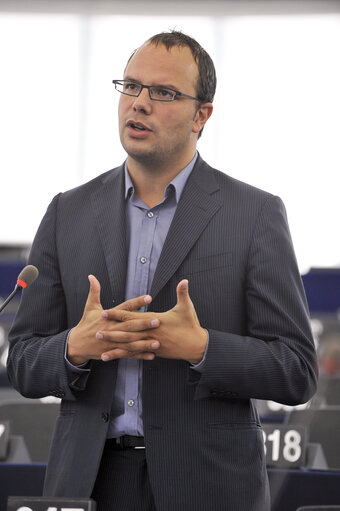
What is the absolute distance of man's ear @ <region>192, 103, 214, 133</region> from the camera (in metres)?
1.94

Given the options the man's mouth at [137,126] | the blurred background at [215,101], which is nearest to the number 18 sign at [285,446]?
the man's mouth at [137,126]

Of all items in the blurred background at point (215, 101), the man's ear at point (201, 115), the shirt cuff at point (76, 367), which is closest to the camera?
the shirt cuff at point (76, 367)

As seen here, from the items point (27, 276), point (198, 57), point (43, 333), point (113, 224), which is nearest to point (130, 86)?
point (198, 57)

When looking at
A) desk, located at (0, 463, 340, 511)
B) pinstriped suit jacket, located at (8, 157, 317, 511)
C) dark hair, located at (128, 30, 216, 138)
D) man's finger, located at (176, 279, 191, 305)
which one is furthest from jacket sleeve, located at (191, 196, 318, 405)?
desk, located at (0, 463, 340, 511)

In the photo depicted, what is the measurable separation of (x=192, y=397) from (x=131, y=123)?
2.05ft

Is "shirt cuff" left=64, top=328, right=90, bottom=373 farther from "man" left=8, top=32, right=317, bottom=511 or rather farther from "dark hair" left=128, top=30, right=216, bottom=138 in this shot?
"dark hair" left=128, top=30, right=216, bottom=138

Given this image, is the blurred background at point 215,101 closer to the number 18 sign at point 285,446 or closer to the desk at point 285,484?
the number 18 sign at point 285,446

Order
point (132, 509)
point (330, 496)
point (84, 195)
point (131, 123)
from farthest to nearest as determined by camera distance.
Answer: point (330, 496)
point (84, 195)
point (131, 123)
point (132, 509)

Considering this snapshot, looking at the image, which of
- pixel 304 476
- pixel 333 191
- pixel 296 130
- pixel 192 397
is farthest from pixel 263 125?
pixel 192 397

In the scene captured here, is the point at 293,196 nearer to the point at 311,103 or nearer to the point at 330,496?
the point at 311,103

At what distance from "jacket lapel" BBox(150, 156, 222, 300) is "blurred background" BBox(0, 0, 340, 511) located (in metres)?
6.93

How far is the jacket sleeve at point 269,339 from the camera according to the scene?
1.66 meters

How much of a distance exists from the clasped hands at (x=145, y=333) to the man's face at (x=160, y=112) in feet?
1.24

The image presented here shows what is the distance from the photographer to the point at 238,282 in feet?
5.79
